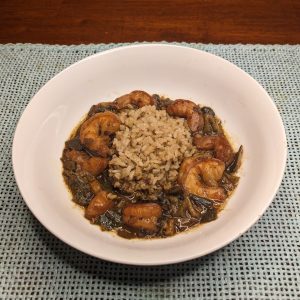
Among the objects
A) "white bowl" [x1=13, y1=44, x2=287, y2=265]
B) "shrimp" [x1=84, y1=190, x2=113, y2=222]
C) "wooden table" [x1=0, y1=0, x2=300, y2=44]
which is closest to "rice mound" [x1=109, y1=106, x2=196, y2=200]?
"shrimp" [x1=84, y1=190, x2=113, y2=222]

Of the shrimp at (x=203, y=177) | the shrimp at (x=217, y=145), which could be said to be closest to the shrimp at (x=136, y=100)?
the shrimp at (x=217, y=145)

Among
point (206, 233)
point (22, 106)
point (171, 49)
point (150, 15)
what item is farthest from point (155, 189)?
point (150, 15)

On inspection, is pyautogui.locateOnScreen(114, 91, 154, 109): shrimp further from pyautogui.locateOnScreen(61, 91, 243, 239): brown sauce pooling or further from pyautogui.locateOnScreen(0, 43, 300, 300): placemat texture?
pyautogui.locateOnScreen(0, 43, 300, 300): placemat texture

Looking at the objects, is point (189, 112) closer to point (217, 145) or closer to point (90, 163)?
point (217, 145)

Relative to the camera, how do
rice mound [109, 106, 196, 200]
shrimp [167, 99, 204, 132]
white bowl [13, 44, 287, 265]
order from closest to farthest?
white bowl [13, 44, 287, 265]
rice mound [109, 106, 196, 200]
shrimp [167, 99, 204, 132]

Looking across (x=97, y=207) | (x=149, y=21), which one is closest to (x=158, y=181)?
(x=97, y=207)

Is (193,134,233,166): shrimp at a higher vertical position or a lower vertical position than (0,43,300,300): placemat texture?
higher

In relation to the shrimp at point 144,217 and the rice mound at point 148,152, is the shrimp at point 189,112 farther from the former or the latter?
the shrimp at point 144,217
